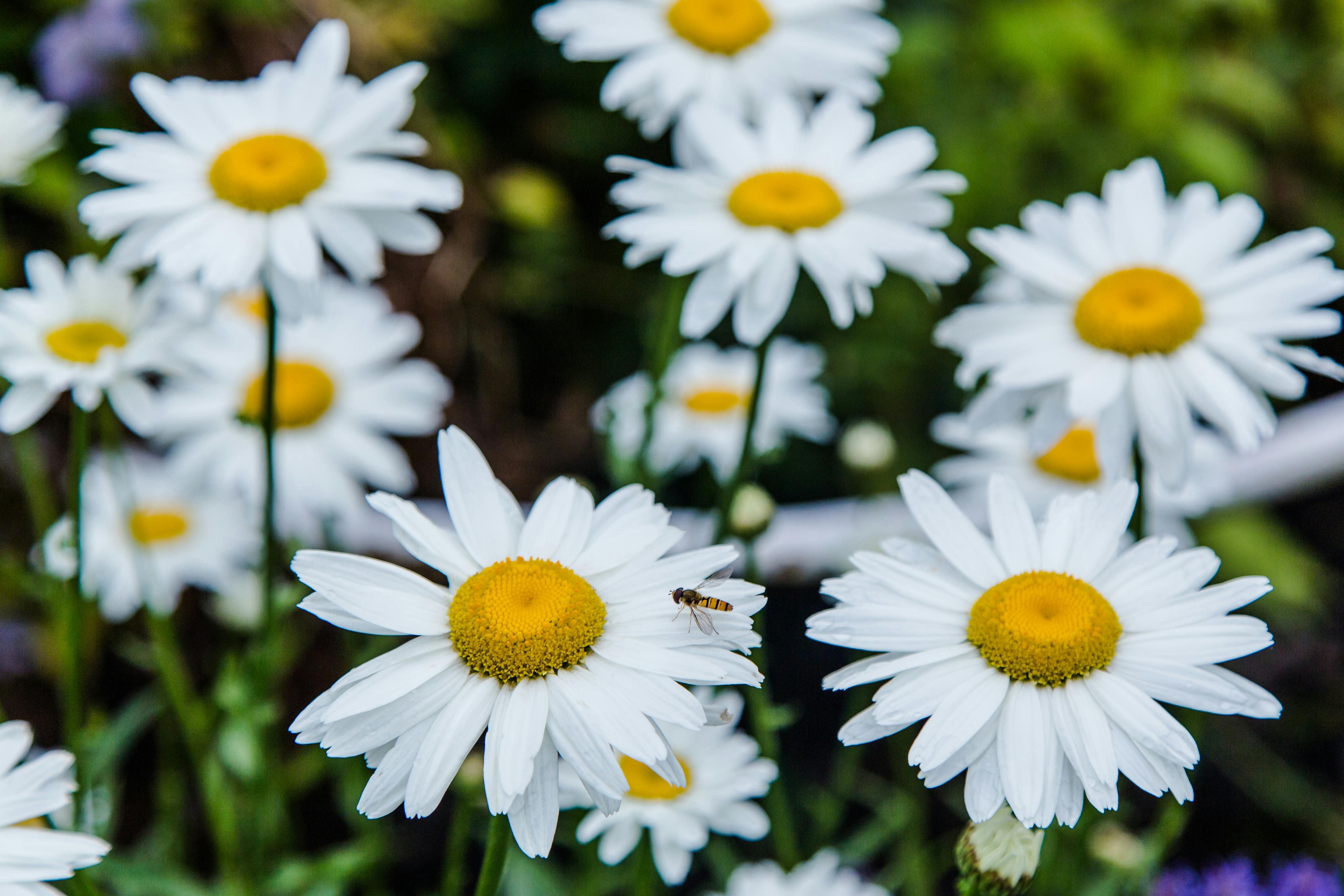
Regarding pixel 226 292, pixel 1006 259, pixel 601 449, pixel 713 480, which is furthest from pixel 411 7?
pixel 1006 259

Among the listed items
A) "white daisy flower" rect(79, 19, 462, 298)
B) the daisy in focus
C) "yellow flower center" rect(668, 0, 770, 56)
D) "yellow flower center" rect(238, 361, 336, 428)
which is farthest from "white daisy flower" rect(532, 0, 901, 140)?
"yellow flower center" rect(238, 361, 336, 428)

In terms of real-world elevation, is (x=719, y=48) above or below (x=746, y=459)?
above

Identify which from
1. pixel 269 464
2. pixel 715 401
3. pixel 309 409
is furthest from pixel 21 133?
pixel 715 401

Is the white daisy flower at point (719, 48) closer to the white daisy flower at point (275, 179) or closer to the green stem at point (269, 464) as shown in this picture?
the white daisy flower at point (275, 179)

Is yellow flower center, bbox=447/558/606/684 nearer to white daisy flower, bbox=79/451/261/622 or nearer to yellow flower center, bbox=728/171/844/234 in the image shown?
yellow flower center, bbox=728/171/844/234

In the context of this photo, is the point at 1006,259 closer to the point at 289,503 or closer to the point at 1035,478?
the point at 1035,478

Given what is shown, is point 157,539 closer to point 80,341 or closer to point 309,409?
point 309,409
